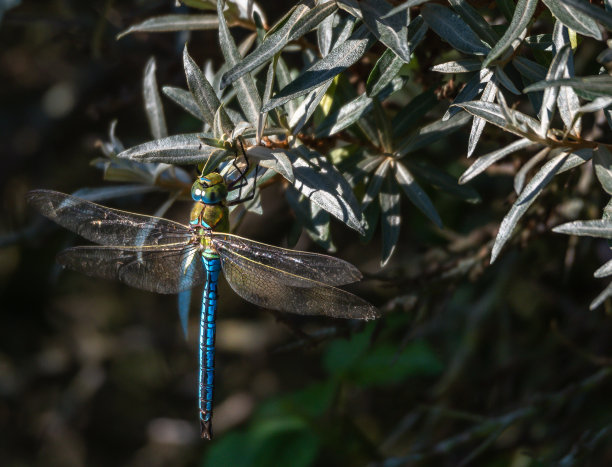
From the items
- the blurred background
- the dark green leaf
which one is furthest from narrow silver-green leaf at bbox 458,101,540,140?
the blurred background

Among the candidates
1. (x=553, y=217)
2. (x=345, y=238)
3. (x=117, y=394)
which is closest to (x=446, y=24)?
(x=553, y=217)

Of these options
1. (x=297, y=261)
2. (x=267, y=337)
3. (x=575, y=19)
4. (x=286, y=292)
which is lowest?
(x=267, y=337)

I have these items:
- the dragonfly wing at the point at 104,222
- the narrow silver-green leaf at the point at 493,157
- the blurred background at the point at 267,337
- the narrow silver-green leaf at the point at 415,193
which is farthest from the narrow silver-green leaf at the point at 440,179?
the dragonfly wing at the point at 104,222

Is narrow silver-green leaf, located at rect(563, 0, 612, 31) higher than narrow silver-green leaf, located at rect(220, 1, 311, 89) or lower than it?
higher

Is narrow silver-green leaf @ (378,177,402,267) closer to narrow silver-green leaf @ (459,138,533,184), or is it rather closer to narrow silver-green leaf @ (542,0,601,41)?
narrow silver-green leaf @ (459,138,533,184)

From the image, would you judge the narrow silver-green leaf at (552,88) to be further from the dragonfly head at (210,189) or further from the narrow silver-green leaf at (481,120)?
the dragonfly head at (210,189)

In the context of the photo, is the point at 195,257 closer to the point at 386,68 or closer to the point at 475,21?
the point at 386,68

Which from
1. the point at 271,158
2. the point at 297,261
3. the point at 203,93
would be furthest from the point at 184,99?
the point at 297,261
